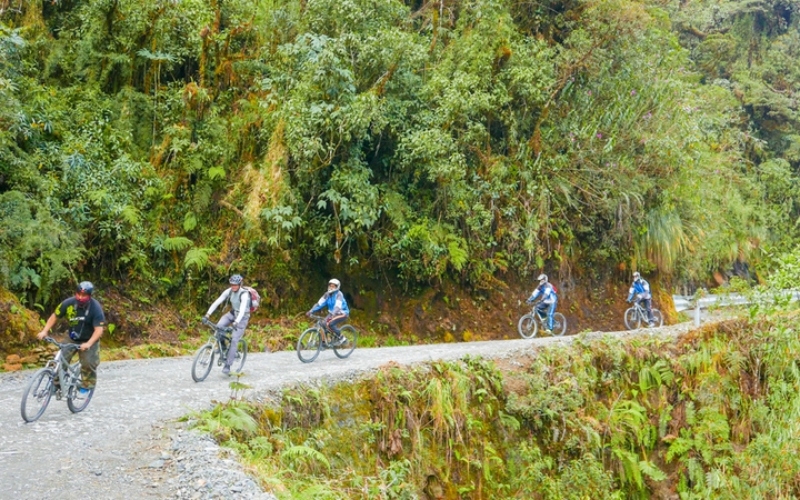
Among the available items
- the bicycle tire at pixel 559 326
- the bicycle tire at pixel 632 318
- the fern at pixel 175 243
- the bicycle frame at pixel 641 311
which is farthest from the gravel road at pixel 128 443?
the bicycle frame at pixel 641 311

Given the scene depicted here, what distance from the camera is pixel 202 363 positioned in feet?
37.5

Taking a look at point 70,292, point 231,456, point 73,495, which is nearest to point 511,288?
point 70,292

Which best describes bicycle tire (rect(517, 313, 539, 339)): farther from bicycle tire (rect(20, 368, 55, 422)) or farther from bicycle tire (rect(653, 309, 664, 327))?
bicycle tire (rect(20, 368, 55, 422))

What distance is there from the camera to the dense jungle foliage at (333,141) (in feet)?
52.9

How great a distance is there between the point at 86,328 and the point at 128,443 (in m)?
2.05

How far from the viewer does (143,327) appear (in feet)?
52.0

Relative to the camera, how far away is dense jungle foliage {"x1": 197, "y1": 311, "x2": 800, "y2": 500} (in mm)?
9344

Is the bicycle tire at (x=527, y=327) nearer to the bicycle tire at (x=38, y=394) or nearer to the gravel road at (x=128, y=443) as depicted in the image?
the gravel road at (x=128, y=443)

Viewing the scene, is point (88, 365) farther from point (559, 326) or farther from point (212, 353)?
point (559, 326)

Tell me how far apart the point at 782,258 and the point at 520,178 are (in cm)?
784

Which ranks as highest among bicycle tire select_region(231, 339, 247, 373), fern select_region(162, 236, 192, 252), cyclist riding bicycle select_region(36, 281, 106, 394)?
fern select_region(162, 236, 192, 252)

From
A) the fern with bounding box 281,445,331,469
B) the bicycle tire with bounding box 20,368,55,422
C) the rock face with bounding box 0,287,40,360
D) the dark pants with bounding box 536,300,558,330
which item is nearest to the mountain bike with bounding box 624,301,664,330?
the dark pants with bounding box 536,300,558,330

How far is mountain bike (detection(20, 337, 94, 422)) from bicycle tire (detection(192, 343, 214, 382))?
216cm

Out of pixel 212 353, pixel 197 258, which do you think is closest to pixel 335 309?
pixel 212 353
